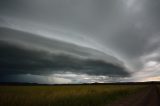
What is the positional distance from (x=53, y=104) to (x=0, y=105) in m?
4.69

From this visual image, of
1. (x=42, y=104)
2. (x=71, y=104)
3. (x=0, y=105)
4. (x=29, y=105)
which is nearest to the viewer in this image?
(x=0, y=105)

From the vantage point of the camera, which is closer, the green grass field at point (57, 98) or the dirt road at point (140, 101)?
the green grass field at point (57, 98)

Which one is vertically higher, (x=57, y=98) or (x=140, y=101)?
(x=57, y=98)

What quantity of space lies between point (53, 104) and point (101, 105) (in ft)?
16.0

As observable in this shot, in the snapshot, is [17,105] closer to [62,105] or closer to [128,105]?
[62,105]

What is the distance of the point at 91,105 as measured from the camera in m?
19.5

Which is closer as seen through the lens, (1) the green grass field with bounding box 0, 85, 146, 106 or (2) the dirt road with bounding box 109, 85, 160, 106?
(1) the green grass field with bounding box 0, 85, 146, 106

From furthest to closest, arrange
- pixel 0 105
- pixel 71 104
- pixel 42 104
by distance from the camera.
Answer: pixel 71 104
pixel 42 104
pixel 0 105

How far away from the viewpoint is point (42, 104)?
56.8 ft

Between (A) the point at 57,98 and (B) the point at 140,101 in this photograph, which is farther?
(B) the point at 140,101

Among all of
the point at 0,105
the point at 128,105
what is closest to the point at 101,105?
the point at 128,105

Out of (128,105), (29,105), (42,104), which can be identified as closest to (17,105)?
(29,105)

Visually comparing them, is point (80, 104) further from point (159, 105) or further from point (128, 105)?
point (159, 105)

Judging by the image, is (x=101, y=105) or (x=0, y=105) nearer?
(x=0, y=105)
